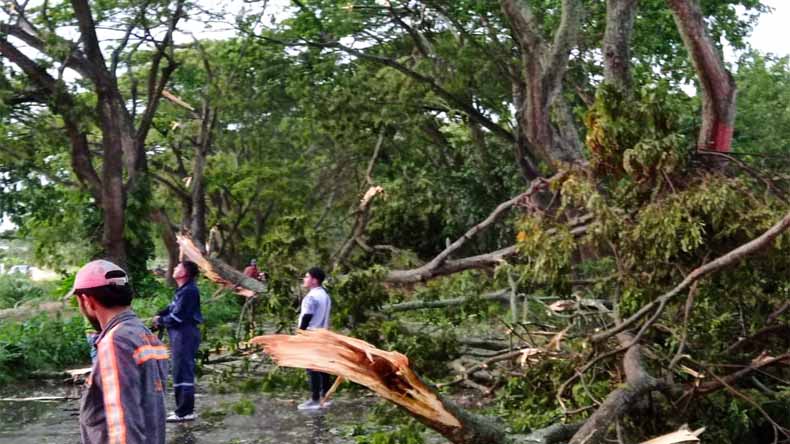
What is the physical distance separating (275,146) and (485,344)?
1883cm

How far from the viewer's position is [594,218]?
1053 centimetres

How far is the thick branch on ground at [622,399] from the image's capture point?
7.36m

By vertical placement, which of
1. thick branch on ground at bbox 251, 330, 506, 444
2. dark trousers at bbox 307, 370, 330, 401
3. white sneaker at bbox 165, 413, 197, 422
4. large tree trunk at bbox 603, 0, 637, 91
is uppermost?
large tree trunk at bbox 603, 0, 637, 91

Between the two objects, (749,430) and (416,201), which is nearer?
(749,430)

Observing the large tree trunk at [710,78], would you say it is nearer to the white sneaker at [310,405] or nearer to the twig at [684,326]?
the twig at [684,326]

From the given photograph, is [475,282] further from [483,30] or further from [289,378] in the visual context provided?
[483,30]

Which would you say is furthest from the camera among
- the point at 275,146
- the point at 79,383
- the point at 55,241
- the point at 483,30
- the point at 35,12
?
the point at 275,146

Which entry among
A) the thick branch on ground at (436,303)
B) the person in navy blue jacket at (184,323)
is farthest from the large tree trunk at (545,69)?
the person in navy blue jacket at (184,323)

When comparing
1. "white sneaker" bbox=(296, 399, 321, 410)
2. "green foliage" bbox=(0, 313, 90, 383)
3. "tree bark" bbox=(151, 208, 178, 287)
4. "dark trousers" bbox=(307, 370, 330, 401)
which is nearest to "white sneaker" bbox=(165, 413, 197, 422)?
"white sneaker" bbox=(296, 399, 321, 410)

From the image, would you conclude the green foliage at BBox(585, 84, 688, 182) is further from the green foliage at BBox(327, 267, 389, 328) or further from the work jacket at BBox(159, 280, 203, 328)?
the work jacket at BBox(159, 280, 203, 328)

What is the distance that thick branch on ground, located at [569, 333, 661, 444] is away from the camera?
290 inches

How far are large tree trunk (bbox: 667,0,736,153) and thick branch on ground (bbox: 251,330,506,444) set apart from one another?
16.8 ft

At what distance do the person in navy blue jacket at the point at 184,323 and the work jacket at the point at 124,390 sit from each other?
6.42m

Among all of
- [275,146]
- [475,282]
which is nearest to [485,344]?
[475,282]
